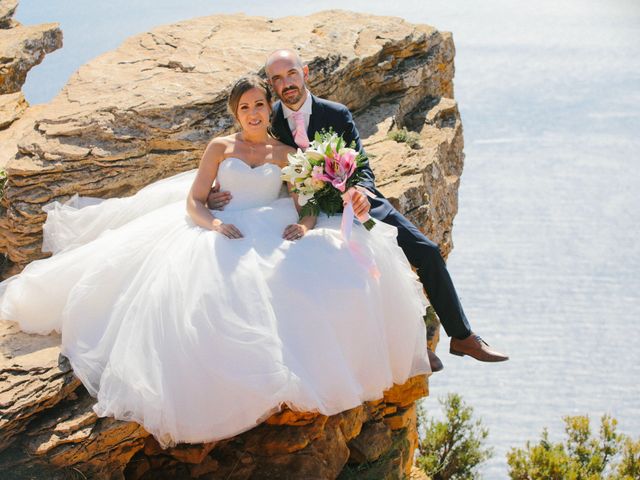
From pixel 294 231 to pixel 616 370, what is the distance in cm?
1364

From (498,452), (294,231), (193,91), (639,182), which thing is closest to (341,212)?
(294,231)

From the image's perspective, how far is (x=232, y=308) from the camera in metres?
5.48

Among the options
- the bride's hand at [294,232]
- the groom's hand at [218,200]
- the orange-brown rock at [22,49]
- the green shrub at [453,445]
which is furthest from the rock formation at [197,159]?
the green shrub at [453,445]

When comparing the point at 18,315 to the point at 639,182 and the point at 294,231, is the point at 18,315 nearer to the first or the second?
the point at 294,231

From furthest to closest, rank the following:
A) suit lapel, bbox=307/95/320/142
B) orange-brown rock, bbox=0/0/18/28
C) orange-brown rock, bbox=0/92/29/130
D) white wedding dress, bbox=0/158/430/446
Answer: orange-brown rock, bbox=0/0/18/28, orange-brown rock, bbox=0/92/29/130, suit lapel, bbox=307/95/320/142, white wedding dress, bbox=0/158/430/446

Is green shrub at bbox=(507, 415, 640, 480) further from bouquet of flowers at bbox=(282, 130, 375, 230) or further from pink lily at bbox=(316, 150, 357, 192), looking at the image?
pink lily at bbox=(316, 150, 357, 192)

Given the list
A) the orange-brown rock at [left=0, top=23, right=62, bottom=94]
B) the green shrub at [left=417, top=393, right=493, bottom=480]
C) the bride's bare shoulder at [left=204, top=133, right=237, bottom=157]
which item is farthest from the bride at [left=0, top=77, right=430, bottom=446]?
the green shrub at [left=417, top=393, right=493, bottom=480]

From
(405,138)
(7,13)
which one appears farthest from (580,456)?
(7,13)

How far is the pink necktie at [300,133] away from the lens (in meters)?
6.56

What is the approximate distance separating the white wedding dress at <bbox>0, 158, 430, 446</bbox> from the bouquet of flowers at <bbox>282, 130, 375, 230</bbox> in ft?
0.60

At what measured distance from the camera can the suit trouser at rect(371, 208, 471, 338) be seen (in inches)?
255

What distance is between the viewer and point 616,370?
17922mm

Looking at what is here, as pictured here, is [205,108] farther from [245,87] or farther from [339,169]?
[339,169]

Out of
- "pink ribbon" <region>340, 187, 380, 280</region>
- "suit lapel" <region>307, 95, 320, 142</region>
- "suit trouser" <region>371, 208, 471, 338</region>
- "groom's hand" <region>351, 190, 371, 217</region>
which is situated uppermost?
"suit lapel" <region>307, 95, 320, 142</region>
